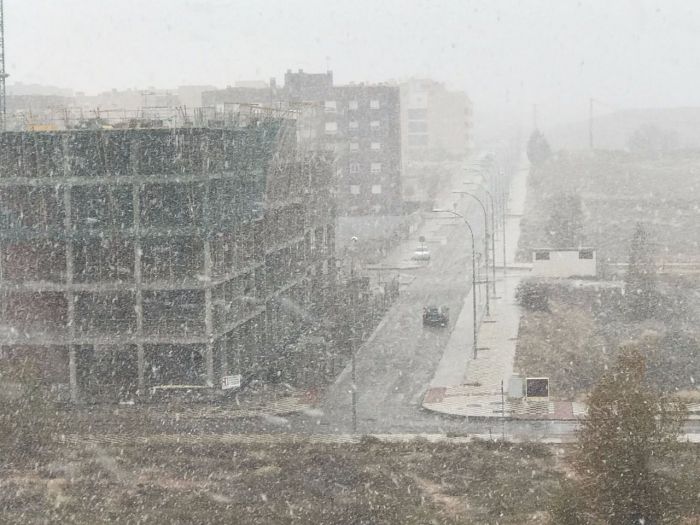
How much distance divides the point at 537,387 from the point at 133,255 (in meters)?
11.9

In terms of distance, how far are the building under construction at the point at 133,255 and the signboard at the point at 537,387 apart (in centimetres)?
850

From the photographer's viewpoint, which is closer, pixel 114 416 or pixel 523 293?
pixel 114 416

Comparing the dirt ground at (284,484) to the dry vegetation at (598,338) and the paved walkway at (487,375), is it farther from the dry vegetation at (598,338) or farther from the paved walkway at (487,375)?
the dry vegetation at (598,338)

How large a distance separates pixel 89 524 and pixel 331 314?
2122 centimetres

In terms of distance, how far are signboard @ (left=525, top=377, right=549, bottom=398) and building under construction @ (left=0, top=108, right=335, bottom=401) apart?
850cm

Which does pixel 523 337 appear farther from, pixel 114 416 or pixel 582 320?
pixel 114 416

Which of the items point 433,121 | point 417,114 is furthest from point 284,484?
point 433,121

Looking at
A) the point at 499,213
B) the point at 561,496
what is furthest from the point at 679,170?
the point at 561,496

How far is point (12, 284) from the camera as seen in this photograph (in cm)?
2944

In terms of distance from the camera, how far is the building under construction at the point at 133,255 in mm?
28516

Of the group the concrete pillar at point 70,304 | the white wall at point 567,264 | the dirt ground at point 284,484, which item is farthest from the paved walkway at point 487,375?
the concrete pillar at point 70,304

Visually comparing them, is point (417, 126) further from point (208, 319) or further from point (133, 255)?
point (208, 319)

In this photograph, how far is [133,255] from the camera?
29781 millimetres

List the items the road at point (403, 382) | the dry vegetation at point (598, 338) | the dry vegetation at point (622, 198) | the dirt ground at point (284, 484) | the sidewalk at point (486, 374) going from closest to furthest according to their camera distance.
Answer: the dirt ground at point (284, 484), the road at point (403, 382), the sidewalk at point (486, 374), the dry vegetation at point (598, 338), the dry vegetation at point (622, 198)
